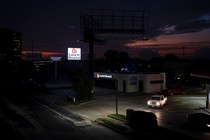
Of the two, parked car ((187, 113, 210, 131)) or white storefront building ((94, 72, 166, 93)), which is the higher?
white storefront building ((94, 72, 166, 93))

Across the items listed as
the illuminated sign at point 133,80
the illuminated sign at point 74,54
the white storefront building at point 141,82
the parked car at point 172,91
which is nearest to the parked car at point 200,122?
the parked car at point 172,91

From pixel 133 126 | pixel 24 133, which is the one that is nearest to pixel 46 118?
pixel 24 133

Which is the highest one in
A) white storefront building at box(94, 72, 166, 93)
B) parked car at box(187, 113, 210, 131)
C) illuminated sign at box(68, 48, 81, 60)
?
illuminated sign at box(68, 48, 81, 60)

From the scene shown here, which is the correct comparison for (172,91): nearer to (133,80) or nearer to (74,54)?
(133,80)

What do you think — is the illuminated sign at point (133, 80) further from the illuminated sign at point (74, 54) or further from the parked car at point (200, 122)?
the parked car at point (200, 122)

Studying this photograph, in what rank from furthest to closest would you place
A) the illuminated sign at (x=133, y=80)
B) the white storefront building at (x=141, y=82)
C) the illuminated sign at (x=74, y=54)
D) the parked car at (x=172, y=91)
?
the illuminated sign at (x=74, y=54)
the illuminated sign at (x=133, y=80)
the white storefront building at (x=141, y=82)
the parked car at (x=172, y=91)

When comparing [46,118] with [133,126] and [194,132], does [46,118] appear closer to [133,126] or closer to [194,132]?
[133,126]

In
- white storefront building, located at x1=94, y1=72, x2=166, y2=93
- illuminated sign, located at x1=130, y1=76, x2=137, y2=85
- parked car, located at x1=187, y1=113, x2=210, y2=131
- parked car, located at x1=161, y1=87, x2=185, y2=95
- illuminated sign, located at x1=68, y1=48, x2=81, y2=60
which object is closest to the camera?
parked car, located at x1=187, y1=113, x2=210, y2=131

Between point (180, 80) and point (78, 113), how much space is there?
66372 mm

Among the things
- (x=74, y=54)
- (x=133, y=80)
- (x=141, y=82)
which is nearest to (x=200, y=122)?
(x=133, y=80)

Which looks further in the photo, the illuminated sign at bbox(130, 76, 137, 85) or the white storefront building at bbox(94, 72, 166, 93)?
the illuminated sign at bbox(130, 76, 137, 85)

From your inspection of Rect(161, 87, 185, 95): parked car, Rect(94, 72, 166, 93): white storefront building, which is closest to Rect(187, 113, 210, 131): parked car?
Rect(161, 87, 185, 95): parked car

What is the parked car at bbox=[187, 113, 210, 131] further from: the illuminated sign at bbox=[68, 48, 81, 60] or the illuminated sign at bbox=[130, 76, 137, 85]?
the illuminated sign at bbox=[68, 48, 81, 60]

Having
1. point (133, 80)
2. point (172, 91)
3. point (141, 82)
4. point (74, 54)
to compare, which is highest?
point (74, 54)
